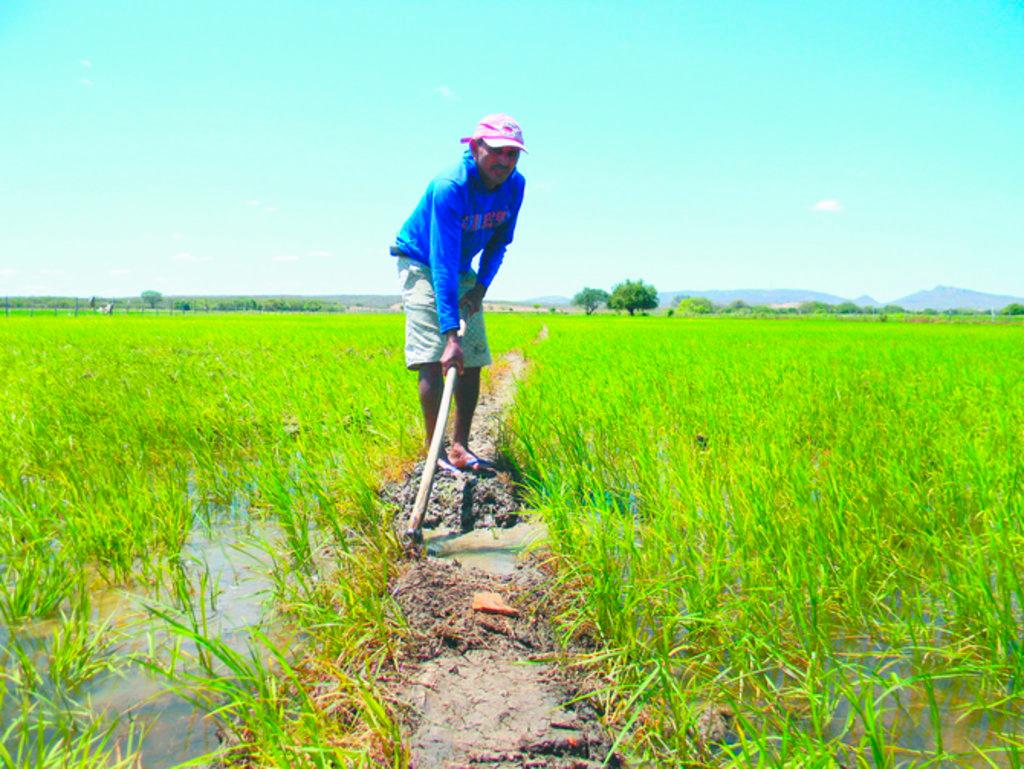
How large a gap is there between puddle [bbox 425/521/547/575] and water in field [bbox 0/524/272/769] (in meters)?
0.56

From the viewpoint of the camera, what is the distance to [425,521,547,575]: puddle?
1.94m

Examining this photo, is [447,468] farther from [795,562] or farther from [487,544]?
[795,562]

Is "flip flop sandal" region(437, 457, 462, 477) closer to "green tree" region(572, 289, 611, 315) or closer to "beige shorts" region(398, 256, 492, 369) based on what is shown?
Answer: "beige shorts" region(398, 256, 492, 369)

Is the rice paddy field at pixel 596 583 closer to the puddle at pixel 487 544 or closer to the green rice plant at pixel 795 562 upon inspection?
the green rice plant at pixel 795 562

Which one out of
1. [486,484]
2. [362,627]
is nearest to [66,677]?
[362,627]

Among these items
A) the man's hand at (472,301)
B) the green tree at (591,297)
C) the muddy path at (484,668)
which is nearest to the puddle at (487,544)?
the muddy path at (484,668)

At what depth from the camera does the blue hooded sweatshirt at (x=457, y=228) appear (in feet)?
8.16

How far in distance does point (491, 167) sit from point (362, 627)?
1.77 meters

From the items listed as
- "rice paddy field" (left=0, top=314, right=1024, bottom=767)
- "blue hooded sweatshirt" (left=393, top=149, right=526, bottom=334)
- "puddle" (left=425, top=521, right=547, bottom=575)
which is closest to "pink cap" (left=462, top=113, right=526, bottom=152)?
"blue hooded sweatshirt" (left=393, top=149, right=526, bottom=334)

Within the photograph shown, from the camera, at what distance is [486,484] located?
8.09ft

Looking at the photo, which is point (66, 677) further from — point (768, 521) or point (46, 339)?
point (46, 339)

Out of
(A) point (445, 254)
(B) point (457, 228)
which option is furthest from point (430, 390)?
(B) point (457, 228)

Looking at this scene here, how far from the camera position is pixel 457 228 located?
2.53 metres

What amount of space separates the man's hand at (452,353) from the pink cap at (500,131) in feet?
2.46
